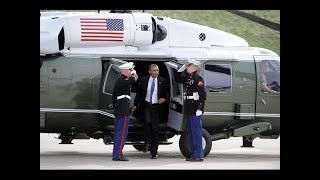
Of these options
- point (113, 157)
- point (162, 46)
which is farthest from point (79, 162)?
point (162, 46)

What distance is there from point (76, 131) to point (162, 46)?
7.40ft

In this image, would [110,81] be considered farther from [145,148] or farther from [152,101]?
[145,148]

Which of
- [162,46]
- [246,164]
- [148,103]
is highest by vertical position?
[162,46]

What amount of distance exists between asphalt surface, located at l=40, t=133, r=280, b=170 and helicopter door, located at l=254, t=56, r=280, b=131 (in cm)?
86

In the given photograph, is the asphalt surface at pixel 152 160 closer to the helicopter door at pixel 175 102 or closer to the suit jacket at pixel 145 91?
the helicopter door at pixel 175 102

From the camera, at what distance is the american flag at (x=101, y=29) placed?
53.1 feet

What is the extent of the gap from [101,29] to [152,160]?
99.6 inches

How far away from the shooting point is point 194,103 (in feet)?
52.1

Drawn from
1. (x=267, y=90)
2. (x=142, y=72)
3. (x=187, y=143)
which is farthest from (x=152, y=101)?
(x=267, y=90)

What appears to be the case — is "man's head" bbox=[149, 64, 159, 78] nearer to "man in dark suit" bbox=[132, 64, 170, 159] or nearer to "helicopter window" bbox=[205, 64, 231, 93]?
"man in dark suit" bbox=[132, 64, 170, 159]

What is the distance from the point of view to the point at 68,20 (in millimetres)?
16125
